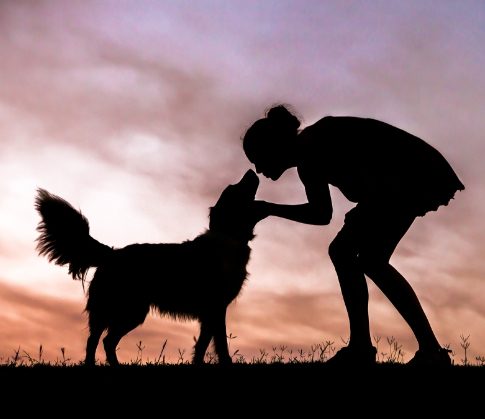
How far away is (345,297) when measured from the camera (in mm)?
4969

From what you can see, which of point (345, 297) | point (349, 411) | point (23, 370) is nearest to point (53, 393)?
point (23, 370)

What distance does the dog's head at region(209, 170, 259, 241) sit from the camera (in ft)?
24.0

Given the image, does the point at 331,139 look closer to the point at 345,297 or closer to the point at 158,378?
the point at 345,297

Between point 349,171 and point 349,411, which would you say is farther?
point 349,171

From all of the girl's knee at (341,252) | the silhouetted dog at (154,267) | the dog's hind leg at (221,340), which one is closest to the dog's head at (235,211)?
the silhouetted dog at (154,267)

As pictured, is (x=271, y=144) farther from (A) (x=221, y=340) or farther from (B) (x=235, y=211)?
(A) (x=221, y=340)

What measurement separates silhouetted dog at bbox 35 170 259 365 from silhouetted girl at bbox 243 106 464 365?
224cm

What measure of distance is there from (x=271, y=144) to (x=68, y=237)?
4.37 m

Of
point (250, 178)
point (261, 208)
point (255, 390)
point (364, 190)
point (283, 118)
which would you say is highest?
point (250, 178)

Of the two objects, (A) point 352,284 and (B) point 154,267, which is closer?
(A) point 352,284

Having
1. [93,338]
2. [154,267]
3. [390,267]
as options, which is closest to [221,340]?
[154,267]

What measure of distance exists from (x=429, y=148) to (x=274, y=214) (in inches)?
56.6

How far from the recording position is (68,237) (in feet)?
27.3

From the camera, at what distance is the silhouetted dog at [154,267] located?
7668mm
